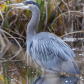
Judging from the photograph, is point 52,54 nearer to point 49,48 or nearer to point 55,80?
point 49,48

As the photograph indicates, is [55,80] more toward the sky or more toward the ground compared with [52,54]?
more toward the ground

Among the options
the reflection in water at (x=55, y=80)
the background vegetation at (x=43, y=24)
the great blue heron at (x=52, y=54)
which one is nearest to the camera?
the reflection in water at (x=55, y=80)

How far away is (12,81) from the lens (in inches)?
133

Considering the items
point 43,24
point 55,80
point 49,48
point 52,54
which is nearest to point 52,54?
point 52,54

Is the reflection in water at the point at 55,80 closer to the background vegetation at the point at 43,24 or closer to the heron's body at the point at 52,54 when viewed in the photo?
the heron's body at the point at 52,54

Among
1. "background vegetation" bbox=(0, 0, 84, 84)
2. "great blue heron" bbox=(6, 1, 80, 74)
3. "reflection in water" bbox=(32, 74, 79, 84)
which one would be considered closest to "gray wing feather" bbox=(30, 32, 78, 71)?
"great blue heron" bbox=(6, 1, 80, 74)

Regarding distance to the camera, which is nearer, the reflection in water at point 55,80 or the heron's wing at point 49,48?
the reflection in water at point 55,80

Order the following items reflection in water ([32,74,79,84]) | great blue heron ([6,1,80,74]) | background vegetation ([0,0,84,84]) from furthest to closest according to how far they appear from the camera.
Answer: background vegetation ([0,0,84,84]) → great blue heron ([6,1,80,74]) → reflection in water ([32,74,79,84])

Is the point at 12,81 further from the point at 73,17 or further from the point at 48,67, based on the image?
the point at 73,17

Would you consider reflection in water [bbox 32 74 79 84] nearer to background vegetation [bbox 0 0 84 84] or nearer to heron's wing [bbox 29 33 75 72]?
heron's wing [bbox 29 33 75 72]

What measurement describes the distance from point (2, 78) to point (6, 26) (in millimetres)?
2756

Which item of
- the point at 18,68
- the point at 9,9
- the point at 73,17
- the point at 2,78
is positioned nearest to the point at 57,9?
the point at 73,17

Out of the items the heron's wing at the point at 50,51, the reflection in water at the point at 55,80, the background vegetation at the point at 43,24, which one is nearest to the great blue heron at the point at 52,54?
the heron's wing at the point at 50,51

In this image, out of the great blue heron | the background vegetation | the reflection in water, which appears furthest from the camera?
the background vegetation
